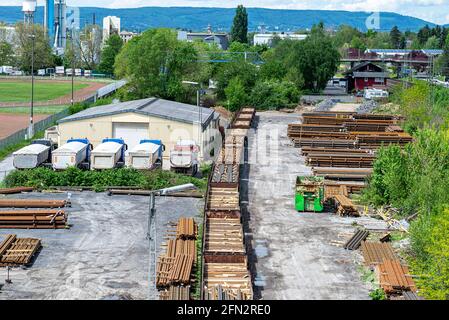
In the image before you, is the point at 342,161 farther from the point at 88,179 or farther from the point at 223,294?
the point at 223,294

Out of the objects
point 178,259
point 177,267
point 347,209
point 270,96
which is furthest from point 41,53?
point 177,267

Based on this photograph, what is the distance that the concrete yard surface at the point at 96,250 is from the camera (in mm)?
Answer: 19125

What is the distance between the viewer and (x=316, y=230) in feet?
85.7

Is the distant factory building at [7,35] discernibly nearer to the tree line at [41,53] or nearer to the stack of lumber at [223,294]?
the tree line at [41,53]

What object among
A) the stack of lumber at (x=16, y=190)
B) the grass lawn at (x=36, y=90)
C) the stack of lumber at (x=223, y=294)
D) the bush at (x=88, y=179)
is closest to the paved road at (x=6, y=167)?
the bush at (x=88, y=179)

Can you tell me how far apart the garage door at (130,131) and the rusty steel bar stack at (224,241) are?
19.9ft

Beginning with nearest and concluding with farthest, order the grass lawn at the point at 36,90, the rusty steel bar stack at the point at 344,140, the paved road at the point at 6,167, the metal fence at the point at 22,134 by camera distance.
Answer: the paved road at the point at 6,167 → the rusty steel bar stack at the point at 344,140 → the metal fence at the point at 22,134 → the grass lawn at the point at 36,90

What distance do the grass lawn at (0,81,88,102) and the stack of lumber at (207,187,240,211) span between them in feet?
181

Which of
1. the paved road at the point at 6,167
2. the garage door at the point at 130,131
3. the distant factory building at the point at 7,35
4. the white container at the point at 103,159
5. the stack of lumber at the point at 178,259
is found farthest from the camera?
the distant factory building at the point at 7,35

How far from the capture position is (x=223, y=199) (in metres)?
28.1

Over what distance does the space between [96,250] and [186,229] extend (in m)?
3.18

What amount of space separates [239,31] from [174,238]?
14944 cm
